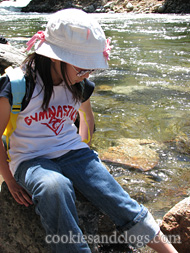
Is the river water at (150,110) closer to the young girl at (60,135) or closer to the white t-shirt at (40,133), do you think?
the young girl at (60,135)

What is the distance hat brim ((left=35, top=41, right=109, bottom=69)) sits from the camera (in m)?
1.86

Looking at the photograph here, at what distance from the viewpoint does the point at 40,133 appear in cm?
199

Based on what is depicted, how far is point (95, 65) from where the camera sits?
1.92 metres

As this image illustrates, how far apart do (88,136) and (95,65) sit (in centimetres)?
70

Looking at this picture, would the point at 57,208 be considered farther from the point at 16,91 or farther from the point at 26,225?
the point at 16,91

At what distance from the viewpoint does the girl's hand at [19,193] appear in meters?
1.93

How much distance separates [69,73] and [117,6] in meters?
28.8

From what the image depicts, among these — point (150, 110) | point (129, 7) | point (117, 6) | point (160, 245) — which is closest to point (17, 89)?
point (160, 245)

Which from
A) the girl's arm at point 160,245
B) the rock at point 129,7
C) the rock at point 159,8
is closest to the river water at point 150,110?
the girl's arm at point 160,245

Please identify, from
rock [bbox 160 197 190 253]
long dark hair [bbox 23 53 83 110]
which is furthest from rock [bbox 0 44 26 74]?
rock [bbox 160 197 190 253]

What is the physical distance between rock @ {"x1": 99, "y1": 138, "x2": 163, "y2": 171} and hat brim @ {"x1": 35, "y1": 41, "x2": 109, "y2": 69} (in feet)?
6.04

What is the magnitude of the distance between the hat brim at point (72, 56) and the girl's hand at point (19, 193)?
0.81 m

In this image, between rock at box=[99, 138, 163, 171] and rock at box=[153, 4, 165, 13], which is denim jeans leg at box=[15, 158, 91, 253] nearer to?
rock at box=[99, 138, 163, 171]

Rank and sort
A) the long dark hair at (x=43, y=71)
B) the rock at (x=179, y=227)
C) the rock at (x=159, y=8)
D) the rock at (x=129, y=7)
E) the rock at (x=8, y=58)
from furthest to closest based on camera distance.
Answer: the rock at (x=129, y=7) < the rock at (x=159, y=8) < the rock at (x=8, y=58) < the rock at (x=179, y=227) < the long dark hair at (x=43, y=71)
